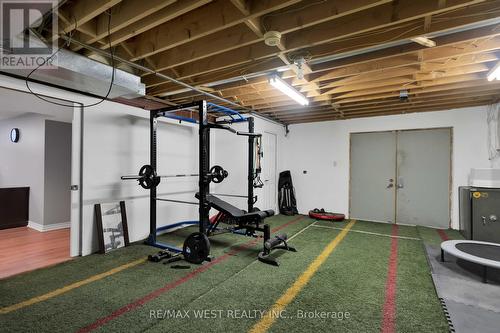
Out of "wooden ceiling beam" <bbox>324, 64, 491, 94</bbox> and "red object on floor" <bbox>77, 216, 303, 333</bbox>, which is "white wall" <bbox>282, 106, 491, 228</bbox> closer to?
"wooden ceiling beam" <bbox>324, 64, 491, 94</bbox>

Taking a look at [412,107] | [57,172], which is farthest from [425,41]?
[57,172]

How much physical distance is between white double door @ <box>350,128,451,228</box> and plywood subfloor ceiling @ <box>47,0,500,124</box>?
1.34m

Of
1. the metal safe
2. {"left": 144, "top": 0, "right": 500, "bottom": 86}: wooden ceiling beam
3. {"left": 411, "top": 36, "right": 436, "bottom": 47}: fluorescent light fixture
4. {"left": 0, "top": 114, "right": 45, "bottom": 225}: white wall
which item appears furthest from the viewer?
{"left": 0, "top": 114, "right": 45, "bottom": 225}: white wall

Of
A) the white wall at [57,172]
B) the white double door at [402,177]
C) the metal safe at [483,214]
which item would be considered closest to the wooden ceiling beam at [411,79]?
the metal safe at [483,214]

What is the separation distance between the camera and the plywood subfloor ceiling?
94.1 inches

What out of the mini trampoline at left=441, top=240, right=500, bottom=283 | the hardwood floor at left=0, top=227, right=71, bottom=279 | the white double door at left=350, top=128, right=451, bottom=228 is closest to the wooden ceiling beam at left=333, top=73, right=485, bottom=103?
the white double door at left=350, top=128, right=451, bottom=228

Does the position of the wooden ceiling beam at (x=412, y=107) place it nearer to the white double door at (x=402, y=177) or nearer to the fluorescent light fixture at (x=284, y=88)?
the white double door at (x=402, y=177)

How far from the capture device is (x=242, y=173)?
21.3ft

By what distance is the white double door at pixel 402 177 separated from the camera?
6.00m

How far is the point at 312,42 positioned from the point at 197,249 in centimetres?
303

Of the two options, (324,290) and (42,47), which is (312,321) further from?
(42,47)

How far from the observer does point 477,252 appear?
11.1 feet

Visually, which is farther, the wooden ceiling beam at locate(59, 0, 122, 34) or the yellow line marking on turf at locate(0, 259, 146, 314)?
the yellow line marking on turf at locate(0, 259, 146, 314)

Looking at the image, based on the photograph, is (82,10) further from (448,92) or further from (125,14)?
(448,92)
